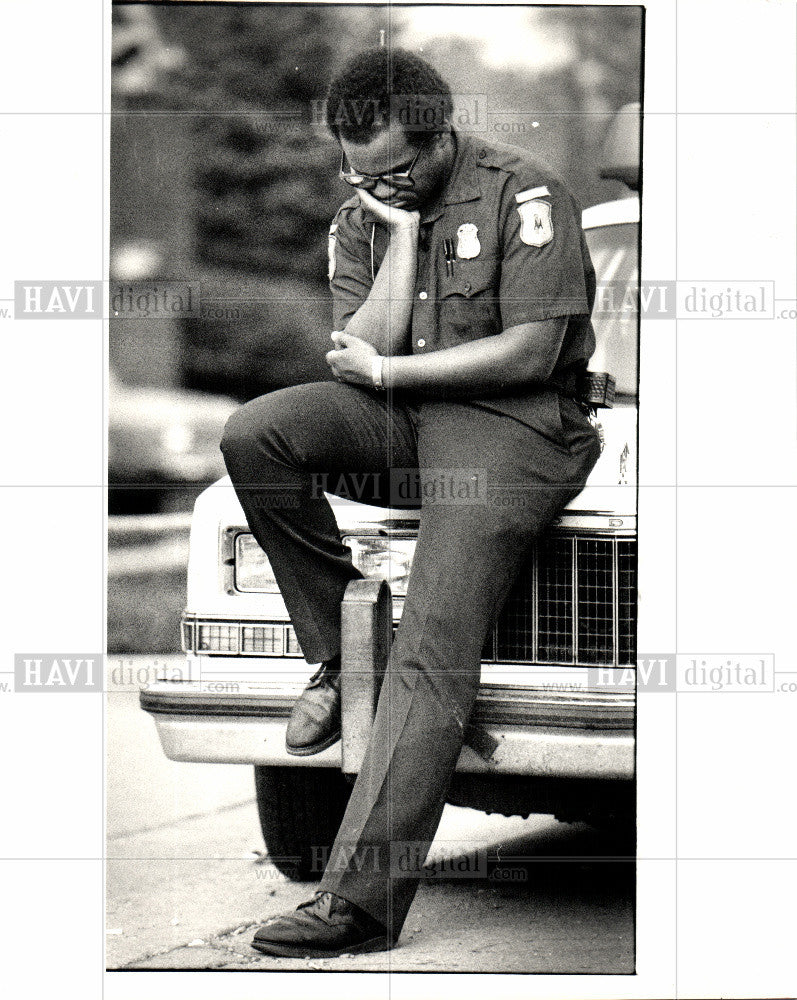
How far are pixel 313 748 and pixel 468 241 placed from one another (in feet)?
4.79

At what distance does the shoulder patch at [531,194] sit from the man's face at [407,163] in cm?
22

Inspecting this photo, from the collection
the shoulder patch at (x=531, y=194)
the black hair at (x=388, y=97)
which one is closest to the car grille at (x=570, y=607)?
the shoulder patch at (x=531, y=194)

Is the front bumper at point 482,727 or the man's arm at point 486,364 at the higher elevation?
the man's arm at point 486,364

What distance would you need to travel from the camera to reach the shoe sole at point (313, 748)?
3.71 m

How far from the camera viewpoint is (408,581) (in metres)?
3.71

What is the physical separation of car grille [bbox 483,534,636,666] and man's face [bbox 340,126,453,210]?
1.02 meters

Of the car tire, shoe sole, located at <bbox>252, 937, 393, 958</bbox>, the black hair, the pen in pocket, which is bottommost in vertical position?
shoe sole, located at <bbox>252, 937, 393, 958</bbox>

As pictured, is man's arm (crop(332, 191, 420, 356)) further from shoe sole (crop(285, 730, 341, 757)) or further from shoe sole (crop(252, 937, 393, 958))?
shoe sole (crop(252, 937, 393, 958))

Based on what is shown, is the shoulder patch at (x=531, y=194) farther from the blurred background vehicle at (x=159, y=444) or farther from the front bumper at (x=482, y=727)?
the front bumper at (x=482, y=727)

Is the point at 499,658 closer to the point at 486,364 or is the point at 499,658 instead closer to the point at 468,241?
the point at 486,364

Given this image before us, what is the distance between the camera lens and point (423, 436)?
380 cm

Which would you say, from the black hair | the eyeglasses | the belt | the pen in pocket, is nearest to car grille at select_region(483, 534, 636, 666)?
the belt

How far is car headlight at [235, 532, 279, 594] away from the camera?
3.81 m
